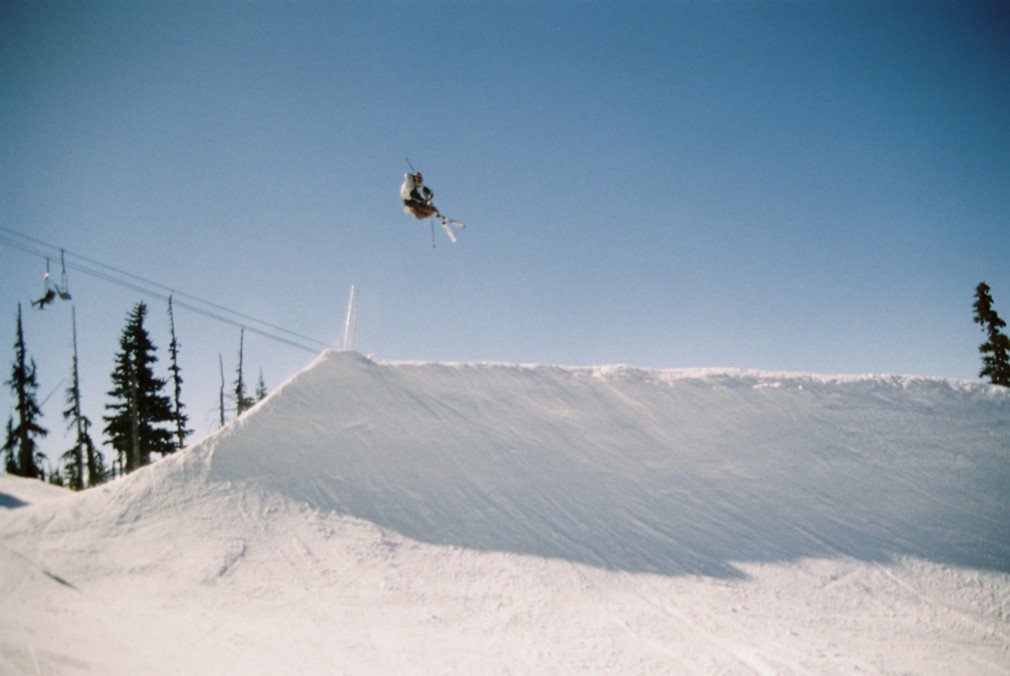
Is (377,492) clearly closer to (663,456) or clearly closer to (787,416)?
(663,456)

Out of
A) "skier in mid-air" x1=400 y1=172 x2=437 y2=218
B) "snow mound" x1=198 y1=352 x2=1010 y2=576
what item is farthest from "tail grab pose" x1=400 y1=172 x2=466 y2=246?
"snow mound" x1=198 y1=352 x2=1010 y2=576

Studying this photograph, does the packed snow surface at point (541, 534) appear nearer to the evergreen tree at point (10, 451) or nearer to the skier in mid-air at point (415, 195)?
the skier in mid-air at point (415, 195)

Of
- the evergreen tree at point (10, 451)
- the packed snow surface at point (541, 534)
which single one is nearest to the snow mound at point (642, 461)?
the packed snow surface at point (541, 534)

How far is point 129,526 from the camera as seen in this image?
23.2 ft

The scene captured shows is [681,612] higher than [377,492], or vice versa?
[377,492]

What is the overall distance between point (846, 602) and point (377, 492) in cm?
720

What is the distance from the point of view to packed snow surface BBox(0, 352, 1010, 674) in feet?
16.4

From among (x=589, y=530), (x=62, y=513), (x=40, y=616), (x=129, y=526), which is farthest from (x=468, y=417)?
(x=62, y=513)

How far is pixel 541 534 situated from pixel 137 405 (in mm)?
26290

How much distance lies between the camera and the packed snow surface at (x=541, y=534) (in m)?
5.01

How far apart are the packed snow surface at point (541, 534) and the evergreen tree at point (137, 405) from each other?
15.9m

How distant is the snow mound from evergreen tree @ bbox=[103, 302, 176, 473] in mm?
21587

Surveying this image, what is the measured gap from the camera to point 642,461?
341 inches

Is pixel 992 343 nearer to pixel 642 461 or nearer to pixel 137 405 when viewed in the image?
pixel 642 461
